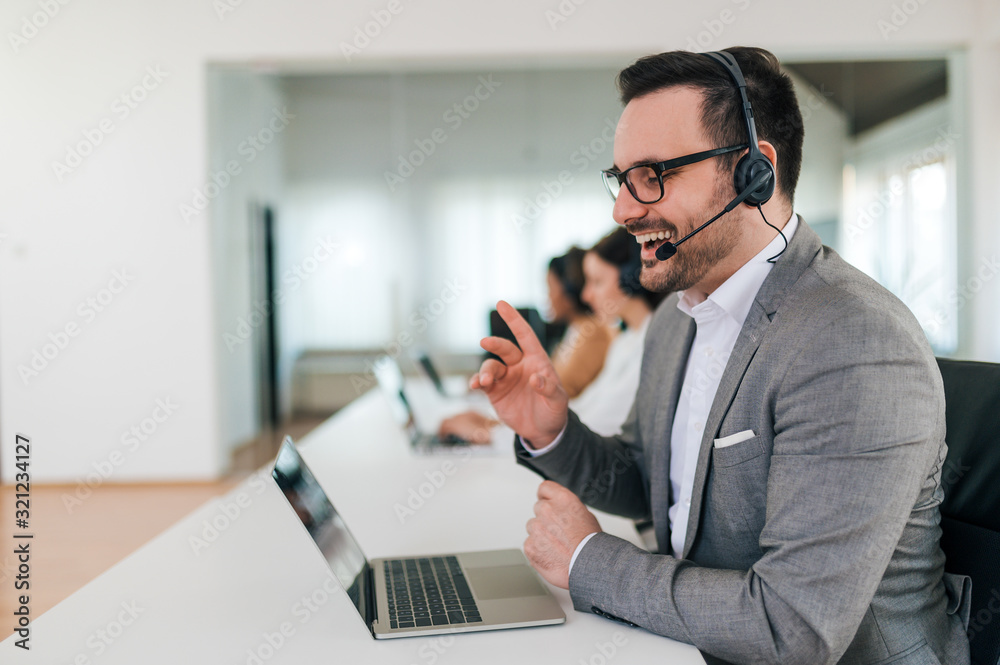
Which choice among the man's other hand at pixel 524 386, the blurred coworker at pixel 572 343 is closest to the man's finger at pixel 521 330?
the man's other hand at pixel 524 386

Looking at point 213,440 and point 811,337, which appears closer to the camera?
point 811,337

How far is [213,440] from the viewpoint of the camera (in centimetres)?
430

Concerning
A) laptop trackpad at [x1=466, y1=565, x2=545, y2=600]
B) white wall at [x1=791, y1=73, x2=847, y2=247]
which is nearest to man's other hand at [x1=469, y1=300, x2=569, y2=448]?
laptop trackpad at [x1=466, y1=565, x2=545, y2=600]

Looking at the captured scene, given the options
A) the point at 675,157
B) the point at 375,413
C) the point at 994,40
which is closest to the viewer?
the point at 675,157

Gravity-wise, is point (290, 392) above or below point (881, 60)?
below

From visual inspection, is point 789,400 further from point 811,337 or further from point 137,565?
point 137,565

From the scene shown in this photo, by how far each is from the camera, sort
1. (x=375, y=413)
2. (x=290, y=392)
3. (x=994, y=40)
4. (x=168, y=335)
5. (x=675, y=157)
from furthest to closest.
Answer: (x=290, y=392) → (x=168, y=335) → (x=994, y=40) → (x=375, y=413) → (x=675, y=157)

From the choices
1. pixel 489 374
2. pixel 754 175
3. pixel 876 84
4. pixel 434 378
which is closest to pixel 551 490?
pixel 489 374

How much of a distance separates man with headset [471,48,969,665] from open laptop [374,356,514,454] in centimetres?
76

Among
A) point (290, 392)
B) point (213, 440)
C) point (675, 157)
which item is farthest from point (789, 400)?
point (290, 392)

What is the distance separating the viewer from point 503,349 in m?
1.23

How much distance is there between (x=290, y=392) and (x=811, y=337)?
4445mm

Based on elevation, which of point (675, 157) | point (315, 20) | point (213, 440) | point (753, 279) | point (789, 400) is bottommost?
point (213, 440)

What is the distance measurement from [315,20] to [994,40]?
3.81m
